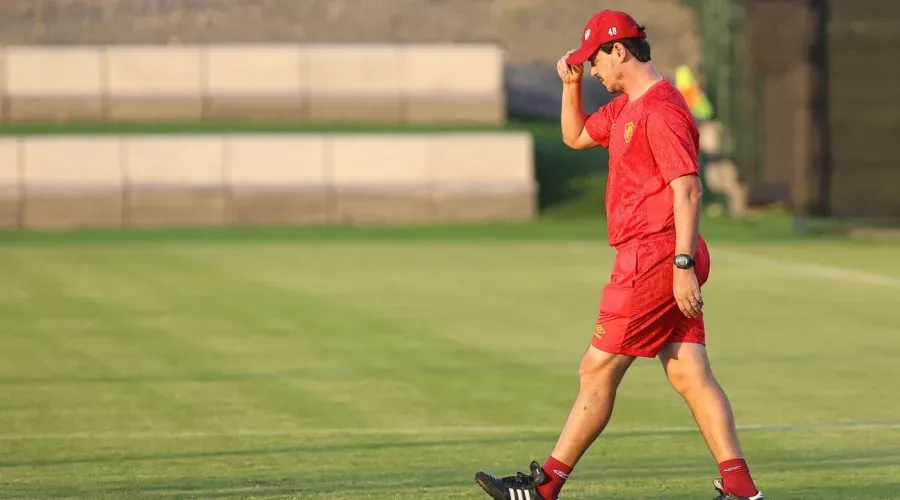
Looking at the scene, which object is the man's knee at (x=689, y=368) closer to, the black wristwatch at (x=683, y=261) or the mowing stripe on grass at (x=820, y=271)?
the black wristwatch at (x=683, y=261)

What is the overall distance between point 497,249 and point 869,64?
621 cm

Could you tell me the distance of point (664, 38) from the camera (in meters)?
39.2

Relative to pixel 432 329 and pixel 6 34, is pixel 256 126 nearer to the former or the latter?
pixel 6 34

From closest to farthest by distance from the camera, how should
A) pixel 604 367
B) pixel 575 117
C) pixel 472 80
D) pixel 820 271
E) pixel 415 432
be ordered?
pixel 604 367 → pixel 575 117 → pixel 415 432 → pixel 820 271 → pixel 472 80

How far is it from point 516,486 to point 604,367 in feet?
1.89

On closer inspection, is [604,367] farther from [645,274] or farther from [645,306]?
[645,274]

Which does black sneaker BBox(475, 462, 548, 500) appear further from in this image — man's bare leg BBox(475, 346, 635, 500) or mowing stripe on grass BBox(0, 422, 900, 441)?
mowing stripe on grass BBox(0, 422, 900, 441)

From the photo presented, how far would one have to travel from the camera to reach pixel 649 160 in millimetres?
7379

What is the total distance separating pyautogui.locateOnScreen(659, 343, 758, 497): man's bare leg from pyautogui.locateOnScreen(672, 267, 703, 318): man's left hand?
0.85ft

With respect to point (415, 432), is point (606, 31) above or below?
above

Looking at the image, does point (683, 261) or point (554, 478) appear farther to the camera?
point (554, 478)

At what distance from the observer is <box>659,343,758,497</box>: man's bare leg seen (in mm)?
7363

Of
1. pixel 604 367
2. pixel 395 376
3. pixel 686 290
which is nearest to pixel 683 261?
pixel 686 290

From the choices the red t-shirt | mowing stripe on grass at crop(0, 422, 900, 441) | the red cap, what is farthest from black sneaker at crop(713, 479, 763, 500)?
mowing stripe on grass at crop(0, 422, 900, 441)
